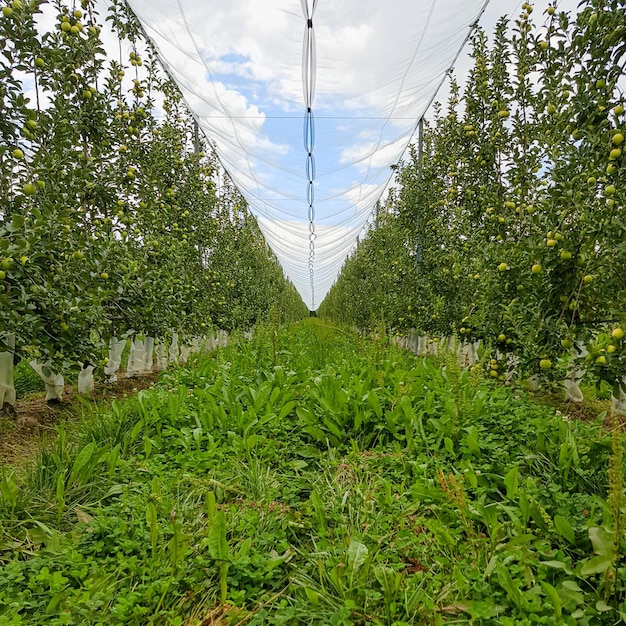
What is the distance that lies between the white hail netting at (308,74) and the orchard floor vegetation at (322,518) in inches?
154

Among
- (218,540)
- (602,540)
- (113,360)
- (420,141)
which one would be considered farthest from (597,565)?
(420,141)

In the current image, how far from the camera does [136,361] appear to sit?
672 centimetres

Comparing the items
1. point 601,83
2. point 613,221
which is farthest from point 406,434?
point 601,83

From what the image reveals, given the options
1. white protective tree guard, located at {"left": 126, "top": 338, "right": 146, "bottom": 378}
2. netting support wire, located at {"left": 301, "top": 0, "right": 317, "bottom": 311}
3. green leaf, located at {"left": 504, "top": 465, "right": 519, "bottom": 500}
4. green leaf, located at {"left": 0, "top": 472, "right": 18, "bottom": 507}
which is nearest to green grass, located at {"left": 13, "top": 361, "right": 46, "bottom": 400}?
white protective tree guard, located at {"left": 126, "top": 338, "right": 146, "bottom": 378}

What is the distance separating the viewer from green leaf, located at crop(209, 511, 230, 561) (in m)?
1.79

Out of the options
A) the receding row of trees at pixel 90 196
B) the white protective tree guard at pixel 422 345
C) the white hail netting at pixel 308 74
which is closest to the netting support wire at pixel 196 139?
the receding row of trees at pixel 90 196

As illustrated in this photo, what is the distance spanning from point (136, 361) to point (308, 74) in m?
4.86

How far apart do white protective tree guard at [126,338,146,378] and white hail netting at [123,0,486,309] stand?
3958 millimetres

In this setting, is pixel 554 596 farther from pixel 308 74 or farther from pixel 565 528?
pixel 308 74

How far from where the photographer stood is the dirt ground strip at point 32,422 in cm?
317

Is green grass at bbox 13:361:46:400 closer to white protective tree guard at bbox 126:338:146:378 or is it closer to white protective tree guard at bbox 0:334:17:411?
white protective tree guard at bbox 126:338:146:378

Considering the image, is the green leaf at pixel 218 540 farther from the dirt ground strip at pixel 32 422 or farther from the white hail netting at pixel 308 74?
the white hail netting at pixel 308 74

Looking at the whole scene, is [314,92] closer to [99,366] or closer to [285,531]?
[99,366]

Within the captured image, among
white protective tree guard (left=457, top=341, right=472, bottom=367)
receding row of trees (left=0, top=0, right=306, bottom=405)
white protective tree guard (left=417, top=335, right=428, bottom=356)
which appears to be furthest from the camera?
white protective tree guard (left=417, top=335, right=428, bottom=356)
